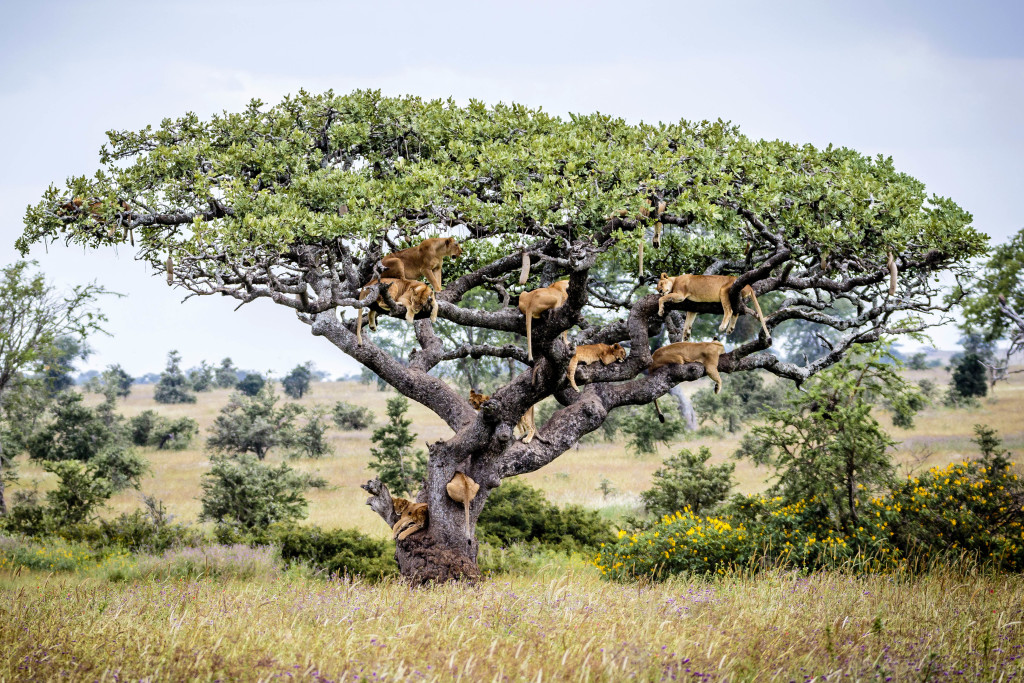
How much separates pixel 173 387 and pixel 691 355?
6660 cm

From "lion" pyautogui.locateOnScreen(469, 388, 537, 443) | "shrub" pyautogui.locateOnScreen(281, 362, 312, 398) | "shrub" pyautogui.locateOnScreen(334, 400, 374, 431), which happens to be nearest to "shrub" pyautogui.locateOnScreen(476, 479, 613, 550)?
"lion" pyautogui.locateOnScreen(469, 388, 537, 443)

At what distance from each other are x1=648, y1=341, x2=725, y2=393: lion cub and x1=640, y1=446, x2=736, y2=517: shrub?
5022mm

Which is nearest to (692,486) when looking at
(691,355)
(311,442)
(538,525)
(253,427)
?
(538,525)

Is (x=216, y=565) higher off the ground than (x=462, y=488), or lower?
lower

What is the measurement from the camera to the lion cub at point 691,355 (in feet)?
37.4

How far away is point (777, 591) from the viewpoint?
8.75 metres

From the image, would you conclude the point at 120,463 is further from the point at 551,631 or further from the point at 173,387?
the point at 173,387

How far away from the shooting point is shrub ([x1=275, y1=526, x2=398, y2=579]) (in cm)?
1302

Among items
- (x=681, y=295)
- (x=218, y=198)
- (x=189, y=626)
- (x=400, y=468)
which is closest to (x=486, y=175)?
(x=681, y=295)

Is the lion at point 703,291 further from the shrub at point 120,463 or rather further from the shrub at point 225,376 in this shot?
the shrub at point 225,376

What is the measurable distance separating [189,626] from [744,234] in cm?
943

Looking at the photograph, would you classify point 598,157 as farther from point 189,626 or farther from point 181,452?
point 181,452

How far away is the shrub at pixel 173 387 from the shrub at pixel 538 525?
2256 inches

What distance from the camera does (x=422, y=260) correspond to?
32.1 ft
